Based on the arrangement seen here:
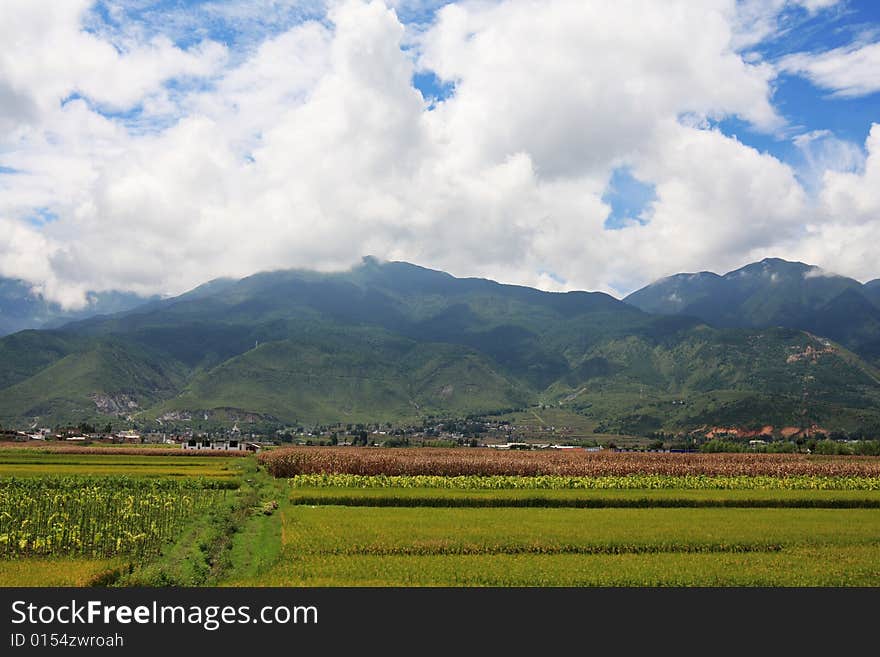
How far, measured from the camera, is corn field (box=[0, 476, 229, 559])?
106 ft

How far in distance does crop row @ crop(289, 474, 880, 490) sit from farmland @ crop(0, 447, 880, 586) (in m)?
0.23

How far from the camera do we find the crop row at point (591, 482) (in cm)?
6488

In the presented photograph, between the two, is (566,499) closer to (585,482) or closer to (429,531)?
(585,482)

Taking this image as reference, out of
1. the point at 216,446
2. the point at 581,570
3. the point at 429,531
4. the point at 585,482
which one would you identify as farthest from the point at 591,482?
the point at 216,446

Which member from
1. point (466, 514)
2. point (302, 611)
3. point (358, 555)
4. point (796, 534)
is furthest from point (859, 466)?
point (302, 611)

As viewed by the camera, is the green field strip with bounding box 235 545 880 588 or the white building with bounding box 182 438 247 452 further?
the white building with bounding box 182 438 247 452

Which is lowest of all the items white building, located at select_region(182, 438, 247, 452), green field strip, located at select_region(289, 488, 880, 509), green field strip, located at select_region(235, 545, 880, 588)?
white building, located at select_region(182, 438, 247, 452)

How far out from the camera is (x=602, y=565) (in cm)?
2869

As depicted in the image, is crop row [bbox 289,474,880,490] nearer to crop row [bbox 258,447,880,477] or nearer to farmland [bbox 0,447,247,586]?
crop row [bbox 258,447,880,477]

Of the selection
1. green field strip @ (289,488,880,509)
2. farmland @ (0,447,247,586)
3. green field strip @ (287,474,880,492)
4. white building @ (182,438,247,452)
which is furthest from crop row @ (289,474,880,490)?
white building @ (182,438,247,452)

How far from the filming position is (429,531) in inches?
1427

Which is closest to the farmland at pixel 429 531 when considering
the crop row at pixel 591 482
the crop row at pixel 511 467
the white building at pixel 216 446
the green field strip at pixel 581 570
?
the green field strip at pixel 581 570

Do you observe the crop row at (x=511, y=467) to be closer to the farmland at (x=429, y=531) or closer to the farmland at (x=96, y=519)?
the farmland at (x=429, y=531)

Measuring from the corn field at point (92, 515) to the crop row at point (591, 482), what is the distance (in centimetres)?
1216
